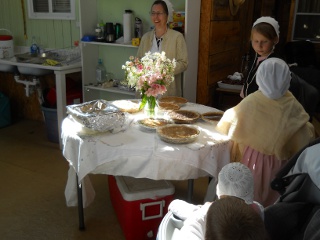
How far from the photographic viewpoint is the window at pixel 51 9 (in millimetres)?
3930

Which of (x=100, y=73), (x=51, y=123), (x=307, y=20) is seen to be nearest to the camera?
(x=51, y=123)

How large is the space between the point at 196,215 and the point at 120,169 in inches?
27.5

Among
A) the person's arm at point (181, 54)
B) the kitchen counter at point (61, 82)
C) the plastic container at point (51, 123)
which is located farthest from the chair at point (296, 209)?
the plastic container at point (51, 123)

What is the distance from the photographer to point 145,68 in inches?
77.9

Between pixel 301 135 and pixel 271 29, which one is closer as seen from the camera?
pixel 301 135

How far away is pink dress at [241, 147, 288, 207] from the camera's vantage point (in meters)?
1.84

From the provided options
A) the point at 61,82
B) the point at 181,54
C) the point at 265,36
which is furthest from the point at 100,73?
the point at 265,36

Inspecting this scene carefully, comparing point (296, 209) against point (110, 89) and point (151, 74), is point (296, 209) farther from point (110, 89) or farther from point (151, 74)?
point (110, 89)

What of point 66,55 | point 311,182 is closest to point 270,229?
point 311,182

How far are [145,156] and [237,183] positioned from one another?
1.97 ft

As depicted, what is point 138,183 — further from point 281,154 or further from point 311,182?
point 311,182

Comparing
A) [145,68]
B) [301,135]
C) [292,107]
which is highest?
[145,68]

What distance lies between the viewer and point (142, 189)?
2014 mm

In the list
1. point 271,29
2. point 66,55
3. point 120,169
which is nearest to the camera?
point 120,169
